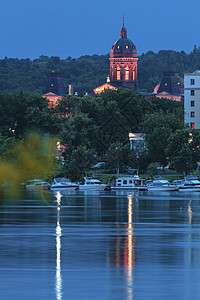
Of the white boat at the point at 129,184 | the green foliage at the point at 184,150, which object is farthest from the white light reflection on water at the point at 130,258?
the green foliage at the point at 184,150

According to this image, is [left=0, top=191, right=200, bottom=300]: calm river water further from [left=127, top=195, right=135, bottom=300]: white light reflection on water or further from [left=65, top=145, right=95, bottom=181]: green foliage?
[left=65, top=145, right=95, bottom=181]: green foliage

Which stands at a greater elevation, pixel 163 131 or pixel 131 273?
pixel 163 131

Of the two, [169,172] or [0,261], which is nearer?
[0,261]

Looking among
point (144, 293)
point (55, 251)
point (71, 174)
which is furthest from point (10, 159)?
point (144, 293)

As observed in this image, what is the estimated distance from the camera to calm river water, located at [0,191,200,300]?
27.8 m

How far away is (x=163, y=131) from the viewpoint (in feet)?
615

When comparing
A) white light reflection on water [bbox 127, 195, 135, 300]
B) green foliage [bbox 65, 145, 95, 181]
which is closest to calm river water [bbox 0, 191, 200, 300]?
white light reflection on water [bbox 127, 195, 135, 300]

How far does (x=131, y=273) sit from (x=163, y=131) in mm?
156726

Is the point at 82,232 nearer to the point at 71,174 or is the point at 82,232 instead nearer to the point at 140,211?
the point at 140,211

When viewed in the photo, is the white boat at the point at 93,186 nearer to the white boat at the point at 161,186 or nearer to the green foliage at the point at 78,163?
the white boat at the point at 161,186

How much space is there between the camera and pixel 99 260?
117 feet

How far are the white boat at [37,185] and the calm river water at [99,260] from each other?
9924 centimetres

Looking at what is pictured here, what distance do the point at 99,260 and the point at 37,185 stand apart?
12919 centimetres

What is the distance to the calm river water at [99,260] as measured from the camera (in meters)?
27.8
